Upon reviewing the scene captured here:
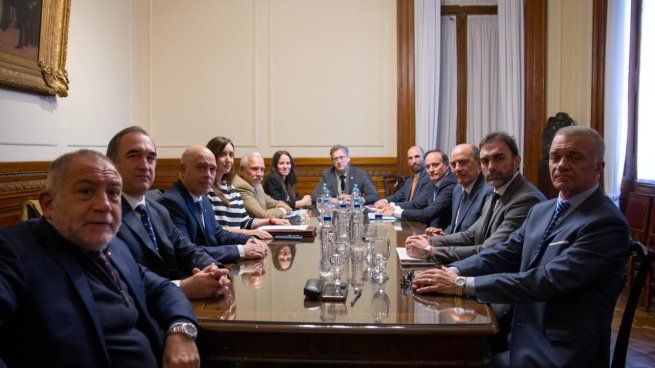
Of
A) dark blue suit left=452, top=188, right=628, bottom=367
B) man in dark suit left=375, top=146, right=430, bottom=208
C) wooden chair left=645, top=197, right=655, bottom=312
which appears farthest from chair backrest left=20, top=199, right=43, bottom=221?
wooden chair left=645, top=197, right=655, bottom=312

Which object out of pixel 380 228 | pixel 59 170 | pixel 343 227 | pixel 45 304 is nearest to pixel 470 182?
pixel 380 228

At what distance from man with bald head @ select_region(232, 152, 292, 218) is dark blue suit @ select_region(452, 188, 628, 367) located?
103 inches

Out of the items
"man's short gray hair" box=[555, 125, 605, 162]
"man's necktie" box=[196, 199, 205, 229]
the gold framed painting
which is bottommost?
"man's necktie" box=[196, 199, 205, 229]

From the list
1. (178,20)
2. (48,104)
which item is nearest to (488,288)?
(48,104)

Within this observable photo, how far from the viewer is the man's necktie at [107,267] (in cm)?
151

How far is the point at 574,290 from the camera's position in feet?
6.01

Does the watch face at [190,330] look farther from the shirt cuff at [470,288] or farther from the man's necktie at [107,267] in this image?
the shirt cuff at [470,288]

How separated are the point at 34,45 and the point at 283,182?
2.54 meters

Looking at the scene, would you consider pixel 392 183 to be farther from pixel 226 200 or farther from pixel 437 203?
pixel 226 200

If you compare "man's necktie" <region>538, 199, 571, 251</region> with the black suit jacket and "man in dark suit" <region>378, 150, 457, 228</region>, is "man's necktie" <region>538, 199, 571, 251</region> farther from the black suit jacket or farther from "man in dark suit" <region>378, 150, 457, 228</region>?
the black suit jacket

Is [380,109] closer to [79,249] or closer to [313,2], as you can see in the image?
→ [313,2]

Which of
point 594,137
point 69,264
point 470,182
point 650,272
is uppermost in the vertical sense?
point 594,137

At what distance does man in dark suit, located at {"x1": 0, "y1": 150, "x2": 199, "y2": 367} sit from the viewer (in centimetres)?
128

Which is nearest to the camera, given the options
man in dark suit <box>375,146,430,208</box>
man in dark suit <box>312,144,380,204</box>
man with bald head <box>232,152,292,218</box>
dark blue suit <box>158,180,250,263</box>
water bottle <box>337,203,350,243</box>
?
dark blue suit <box>158,180,250,263</box>
